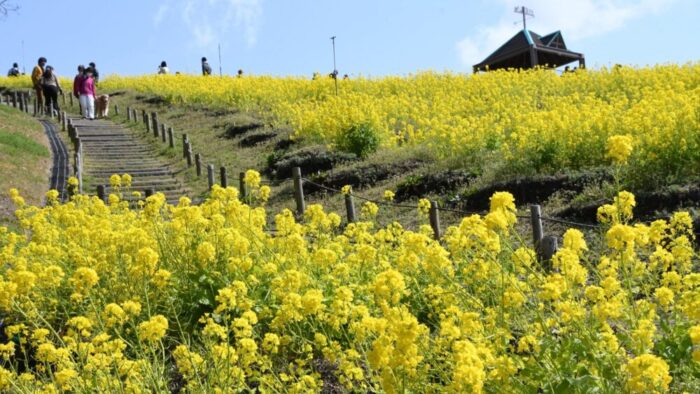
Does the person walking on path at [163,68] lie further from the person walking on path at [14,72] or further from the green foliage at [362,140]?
the green foliage at [362,140]

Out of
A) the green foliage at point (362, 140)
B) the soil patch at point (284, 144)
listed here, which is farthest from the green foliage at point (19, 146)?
the green foliage at point (362, 140)

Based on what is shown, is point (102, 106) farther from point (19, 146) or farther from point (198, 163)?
point (198, 163)

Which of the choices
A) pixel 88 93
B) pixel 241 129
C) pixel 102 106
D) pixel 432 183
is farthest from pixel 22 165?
pixel 102 106

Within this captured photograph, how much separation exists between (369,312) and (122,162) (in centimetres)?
1483

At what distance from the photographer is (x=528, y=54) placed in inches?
1185

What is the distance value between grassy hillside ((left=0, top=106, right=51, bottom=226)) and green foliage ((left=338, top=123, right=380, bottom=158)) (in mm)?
5957

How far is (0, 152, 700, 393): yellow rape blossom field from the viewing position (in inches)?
133

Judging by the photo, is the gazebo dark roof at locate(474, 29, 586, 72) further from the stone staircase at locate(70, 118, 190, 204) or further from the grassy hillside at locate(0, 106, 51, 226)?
the grassy hillside at locate(0, 106, 51, 226)

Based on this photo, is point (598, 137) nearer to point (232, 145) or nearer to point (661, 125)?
point (661, 125)

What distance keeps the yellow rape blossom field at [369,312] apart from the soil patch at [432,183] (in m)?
5.11

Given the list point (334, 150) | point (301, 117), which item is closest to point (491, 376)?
point (334, 150)

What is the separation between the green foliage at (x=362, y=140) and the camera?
15.3 metres

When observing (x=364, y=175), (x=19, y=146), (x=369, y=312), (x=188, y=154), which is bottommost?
(x=369, y=312)

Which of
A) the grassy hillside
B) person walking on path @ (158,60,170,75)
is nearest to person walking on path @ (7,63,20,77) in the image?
person walking on path @ (158,60,170,75)
